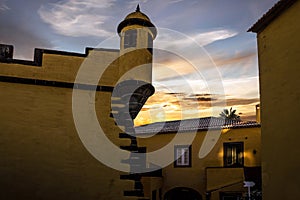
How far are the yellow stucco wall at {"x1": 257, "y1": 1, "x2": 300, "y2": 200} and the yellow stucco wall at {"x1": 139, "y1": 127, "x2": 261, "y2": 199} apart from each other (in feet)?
27.1

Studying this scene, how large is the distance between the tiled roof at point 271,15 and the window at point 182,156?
11602 mm

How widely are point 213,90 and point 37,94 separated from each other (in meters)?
10.7

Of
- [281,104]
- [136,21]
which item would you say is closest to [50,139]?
[136,21]

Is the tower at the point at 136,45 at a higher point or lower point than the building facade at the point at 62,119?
higher

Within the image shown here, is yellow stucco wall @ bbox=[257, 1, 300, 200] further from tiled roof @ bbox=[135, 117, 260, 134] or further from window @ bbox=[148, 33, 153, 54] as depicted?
tiled roof @ bbox=[135, 117, 260, 134]

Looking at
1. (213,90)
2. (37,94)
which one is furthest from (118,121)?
(213,90)

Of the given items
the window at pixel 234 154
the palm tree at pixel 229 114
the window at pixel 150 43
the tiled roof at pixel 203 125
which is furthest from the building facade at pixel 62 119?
the palm tree at pixel 229 114

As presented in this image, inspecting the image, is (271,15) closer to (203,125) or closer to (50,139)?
(50,139)

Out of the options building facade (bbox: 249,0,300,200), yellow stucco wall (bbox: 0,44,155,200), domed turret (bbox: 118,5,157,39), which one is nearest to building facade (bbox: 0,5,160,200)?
yellow stucco wall (bbox: 0,44,155,200)

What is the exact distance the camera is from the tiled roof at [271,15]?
8.84 meters

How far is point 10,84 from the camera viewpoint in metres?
10.2

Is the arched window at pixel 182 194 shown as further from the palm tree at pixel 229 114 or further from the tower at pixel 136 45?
the palm tree at pixel 229 114

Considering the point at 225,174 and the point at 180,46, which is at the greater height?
the point at 180,46

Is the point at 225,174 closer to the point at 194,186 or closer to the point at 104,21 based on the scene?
the point at 194,186
